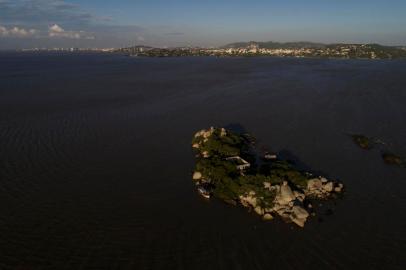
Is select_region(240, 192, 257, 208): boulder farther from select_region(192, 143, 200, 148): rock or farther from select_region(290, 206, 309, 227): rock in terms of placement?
select_region(192, 143, 200, 148): rock

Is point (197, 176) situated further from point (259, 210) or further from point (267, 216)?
point (267, 216)

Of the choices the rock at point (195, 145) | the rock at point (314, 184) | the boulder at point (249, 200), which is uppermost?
the rock at point (195, 145)

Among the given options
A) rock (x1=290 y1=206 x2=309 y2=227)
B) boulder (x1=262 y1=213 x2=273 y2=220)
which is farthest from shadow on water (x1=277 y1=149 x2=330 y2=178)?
boulder (x1=262 y1=213 x2=273 y2=220)

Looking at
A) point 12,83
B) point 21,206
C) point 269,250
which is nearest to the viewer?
point 269,250

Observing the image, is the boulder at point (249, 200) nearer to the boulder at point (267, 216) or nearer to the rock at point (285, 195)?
the boulder at point (267, 216)

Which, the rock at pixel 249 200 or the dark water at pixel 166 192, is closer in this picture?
the dark water at pixel 166 192

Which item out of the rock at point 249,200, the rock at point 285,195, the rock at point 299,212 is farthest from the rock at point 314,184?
the rock at point 249,200

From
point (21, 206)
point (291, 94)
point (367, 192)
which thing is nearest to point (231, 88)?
Answer: point (291, 94)

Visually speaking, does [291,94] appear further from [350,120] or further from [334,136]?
[334,136]
